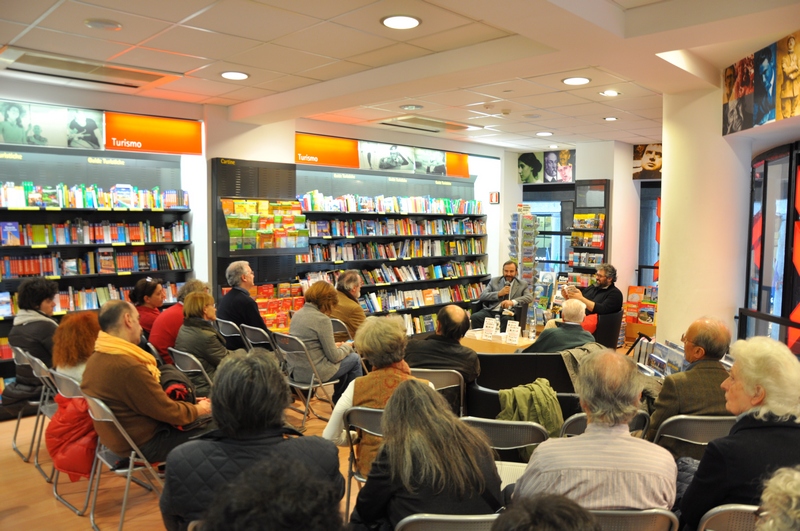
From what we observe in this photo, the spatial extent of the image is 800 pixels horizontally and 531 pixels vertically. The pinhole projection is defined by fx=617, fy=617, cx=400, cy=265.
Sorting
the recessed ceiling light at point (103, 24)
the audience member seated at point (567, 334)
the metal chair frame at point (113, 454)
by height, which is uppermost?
the recessed ceiling light at point (103, 24)

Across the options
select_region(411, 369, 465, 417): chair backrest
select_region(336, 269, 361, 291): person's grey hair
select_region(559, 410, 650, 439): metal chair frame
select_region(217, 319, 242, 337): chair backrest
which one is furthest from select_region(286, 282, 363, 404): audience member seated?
select_region(559, 410, 650, 439): metal chair frame

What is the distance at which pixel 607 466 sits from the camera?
79.1 inches

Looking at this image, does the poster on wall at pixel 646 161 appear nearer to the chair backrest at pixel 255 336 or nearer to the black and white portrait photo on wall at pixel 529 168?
the black and white portrait photo on wall at pixel 529 168

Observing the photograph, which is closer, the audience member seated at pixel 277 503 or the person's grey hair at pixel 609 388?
the audience member seated at pixel 277 503

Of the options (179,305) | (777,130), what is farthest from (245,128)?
(777,130)

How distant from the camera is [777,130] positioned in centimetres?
477

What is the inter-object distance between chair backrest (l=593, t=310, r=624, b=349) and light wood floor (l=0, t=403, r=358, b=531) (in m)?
3.48

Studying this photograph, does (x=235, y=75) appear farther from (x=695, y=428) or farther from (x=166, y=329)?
(x=695, y=428)

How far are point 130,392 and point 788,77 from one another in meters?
4.56

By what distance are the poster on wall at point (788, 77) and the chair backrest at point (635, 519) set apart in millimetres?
3313

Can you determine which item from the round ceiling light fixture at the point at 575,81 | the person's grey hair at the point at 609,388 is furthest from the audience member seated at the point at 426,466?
the round ceiling light fixture at the point at 575,81

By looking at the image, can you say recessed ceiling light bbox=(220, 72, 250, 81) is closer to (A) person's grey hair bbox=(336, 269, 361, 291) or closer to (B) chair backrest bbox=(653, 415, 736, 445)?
(A) person's grey hair bbox=(336, 269, 361, 291)

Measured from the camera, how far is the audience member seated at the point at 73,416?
3592mm

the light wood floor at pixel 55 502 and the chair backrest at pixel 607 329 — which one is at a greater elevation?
the chair backrest at pixel 607 329
